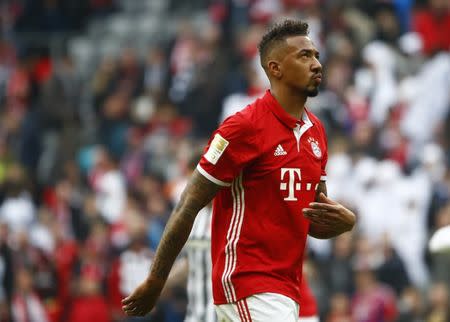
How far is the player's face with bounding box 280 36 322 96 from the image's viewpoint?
7.33 meters

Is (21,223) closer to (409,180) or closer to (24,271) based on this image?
(24,271)

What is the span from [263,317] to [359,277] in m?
6.89

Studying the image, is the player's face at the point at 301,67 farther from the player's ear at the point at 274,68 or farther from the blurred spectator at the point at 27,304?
the blurred spectator at the point at 27,304

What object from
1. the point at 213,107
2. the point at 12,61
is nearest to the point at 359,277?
the point at 213,107

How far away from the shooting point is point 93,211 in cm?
1783

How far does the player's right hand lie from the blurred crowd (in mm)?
4749

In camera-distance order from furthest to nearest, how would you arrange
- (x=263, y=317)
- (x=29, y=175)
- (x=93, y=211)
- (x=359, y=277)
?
(x=29, y=175) → (x=93, y=211) → (x=359, y=277) → (x=263, y=317)

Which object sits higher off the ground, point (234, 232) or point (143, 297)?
point (234, 232)

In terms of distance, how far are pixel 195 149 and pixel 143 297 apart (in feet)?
19.1

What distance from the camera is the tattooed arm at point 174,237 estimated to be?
720 centimetres

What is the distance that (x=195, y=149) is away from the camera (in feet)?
42.6

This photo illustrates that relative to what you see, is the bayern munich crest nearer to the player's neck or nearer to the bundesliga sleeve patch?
the player's neck

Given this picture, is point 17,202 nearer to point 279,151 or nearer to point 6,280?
point 6,280

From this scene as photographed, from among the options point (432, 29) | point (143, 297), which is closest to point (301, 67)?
point (143, 297)
